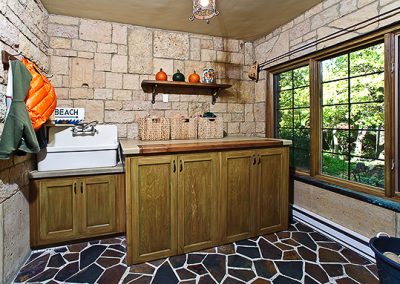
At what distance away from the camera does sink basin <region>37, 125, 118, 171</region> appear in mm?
2168

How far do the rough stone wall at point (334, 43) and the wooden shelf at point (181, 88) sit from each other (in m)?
0.91

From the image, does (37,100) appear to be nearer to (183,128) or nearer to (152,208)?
(152,208)

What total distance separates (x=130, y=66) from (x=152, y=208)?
71.7 inches

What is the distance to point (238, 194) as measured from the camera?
90.0 inches

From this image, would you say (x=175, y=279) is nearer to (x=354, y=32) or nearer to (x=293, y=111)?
(x=293, y=111)

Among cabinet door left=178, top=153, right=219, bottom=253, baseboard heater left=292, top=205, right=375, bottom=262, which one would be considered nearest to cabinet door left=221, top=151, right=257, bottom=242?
cabinet door left=178, top=153, right=219, bottom=253

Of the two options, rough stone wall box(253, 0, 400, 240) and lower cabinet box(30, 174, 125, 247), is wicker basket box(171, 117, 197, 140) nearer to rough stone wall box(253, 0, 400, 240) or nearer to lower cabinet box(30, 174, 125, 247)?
lower cabinet box(30, 174, 125, 247)

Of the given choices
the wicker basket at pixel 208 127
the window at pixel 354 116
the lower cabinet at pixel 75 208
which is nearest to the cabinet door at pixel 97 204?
the lower cabinet at pixel 75 208

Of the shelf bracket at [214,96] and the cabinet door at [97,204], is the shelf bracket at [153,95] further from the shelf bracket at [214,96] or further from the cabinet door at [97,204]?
the cabinet door at [97,204]

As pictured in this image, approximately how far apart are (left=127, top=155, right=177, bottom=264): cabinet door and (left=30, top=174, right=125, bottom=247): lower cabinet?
50 centimetres

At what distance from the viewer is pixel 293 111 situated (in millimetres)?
2977

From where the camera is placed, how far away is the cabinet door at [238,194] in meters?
2.23

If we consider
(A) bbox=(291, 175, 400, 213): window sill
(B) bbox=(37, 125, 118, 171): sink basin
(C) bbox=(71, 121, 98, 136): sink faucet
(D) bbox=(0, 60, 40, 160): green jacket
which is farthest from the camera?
(C) bbox=(71, 121, 98, 136): sink faucet

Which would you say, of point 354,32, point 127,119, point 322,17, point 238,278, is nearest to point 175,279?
point 238,278
